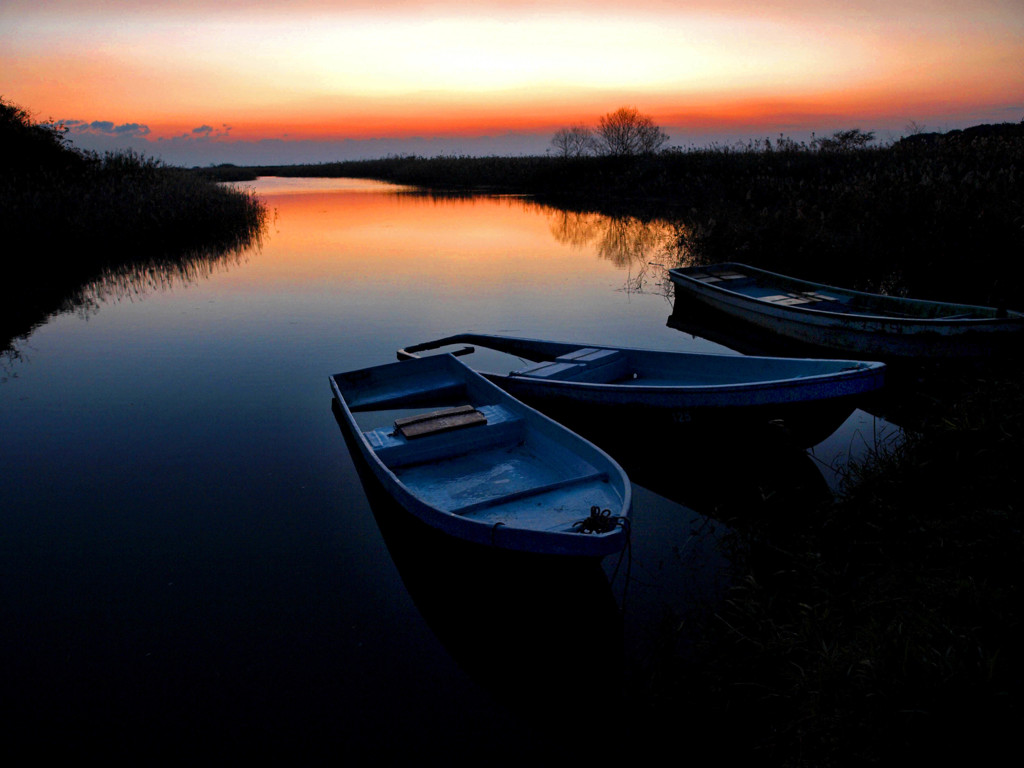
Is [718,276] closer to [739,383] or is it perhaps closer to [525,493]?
[739,383]

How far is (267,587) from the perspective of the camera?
479 centimetres

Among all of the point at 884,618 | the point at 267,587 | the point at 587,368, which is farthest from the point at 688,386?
the point at 267,587

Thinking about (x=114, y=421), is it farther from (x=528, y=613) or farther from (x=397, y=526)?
(x=528, y=613)

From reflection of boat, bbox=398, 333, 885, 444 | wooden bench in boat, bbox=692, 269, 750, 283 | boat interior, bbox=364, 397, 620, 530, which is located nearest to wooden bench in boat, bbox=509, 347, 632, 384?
reflection of boat, bbox=398, 333, 885, 444

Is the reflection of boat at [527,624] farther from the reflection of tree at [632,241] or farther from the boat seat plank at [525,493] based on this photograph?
the reflection of tree at [632,241]

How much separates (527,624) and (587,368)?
376 cm

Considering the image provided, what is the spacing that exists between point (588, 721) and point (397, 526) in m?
2.66

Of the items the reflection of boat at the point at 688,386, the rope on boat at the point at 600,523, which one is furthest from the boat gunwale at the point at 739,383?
the rope on boat at the point at 600,523

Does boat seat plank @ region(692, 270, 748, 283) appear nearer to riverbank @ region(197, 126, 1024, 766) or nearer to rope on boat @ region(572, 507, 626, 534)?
riverbank @ region(197, 126, 1024, 766)

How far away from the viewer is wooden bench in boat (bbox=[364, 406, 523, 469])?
18.6ft

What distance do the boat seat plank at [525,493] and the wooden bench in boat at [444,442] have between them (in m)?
1.23

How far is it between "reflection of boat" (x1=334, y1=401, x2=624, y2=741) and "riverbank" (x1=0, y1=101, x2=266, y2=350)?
11.8m

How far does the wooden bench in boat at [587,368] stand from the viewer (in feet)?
24.1

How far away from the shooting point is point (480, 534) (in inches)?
155
